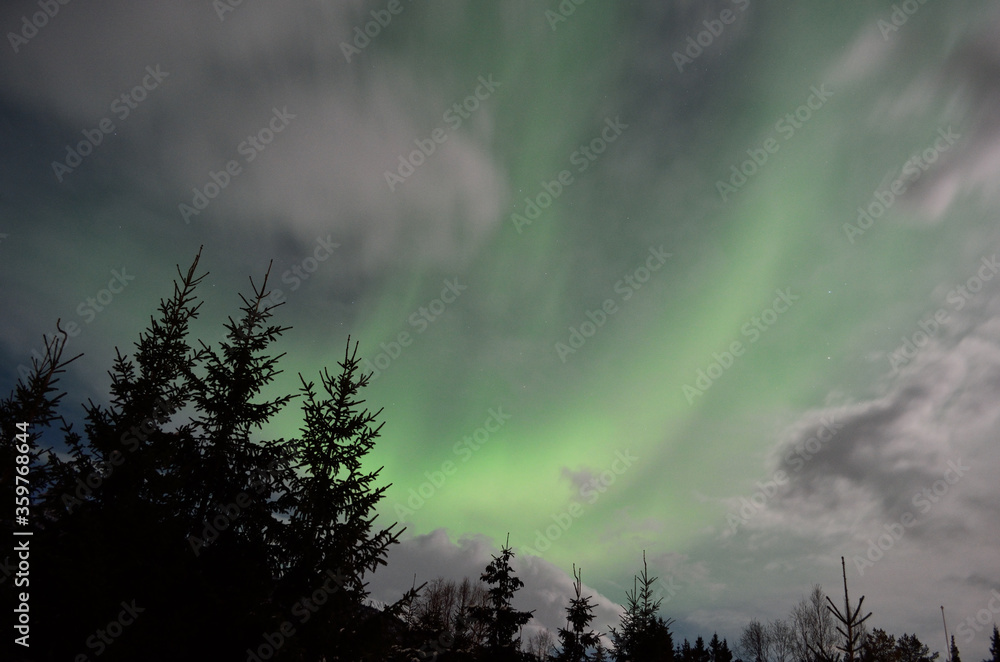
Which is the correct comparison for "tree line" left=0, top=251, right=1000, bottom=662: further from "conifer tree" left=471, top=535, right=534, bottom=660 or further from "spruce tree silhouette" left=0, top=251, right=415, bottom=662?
"conifer tree" left=471, top=535, right=534, bottom=660

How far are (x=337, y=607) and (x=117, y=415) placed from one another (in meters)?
6.36

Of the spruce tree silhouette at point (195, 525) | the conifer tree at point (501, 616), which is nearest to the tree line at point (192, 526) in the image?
the spruce tree silhouette at point (195, 525)

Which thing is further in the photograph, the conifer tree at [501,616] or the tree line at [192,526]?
the conifer tree at [501,616]

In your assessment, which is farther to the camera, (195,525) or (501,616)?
(501,616)

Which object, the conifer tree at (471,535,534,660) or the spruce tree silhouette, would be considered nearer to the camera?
the spruce tree silhouette

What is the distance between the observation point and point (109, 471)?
30.7 ft

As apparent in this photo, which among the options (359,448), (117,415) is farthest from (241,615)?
(117,415)

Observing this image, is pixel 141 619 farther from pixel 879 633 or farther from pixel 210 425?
pixel 879 633

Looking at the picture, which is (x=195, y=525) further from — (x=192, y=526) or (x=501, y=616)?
(x=501, y=616)

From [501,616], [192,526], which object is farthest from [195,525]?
[501,616]

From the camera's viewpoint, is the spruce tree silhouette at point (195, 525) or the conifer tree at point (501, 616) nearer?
the spruce tree silhouette at point (195, 525)

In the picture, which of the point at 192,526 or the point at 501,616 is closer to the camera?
the point at 192,526

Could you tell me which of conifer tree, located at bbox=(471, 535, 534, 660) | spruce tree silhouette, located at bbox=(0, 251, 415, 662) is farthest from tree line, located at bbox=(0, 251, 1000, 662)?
conifer tree, located at bbox=(471, 535, 534, 660)

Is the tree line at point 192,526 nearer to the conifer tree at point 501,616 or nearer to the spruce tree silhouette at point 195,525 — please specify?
the spruce tree silhouette at point 195,525
